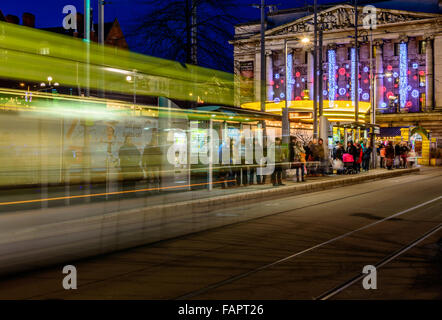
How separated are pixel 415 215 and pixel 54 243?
8.44 meters

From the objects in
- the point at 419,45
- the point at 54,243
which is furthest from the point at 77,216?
the point at 419,45

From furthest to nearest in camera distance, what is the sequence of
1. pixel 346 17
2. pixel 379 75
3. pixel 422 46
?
pixel 422 46 < pixel 379 75 < pixel 346 17

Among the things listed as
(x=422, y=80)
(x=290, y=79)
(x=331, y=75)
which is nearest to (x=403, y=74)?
(x=422, y=80)

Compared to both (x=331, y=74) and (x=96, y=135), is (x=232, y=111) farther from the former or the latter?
(x=331, y=74)

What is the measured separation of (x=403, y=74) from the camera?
220ft

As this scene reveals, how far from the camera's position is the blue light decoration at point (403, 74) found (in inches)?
→ 2606

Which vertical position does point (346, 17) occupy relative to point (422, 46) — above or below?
above

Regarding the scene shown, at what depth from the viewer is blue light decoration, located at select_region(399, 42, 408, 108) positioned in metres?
66.2

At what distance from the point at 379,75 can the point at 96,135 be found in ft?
189

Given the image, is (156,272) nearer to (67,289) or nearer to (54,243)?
(67,289)

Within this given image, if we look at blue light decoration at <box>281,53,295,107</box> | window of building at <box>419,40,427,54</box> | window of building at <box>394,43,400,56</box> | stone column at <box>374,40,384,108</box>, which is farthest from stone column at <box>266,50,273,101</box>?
window of building at <box>419,40,427,54</box>

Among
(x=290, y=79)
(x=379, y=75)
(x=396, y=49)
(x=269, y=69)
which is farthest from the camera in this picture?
(x=269, y=69)

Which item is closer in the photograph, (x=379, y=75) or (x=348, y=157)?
(x=348, y=157)

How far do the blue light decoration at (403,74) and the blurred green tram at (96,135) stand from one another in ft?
163
